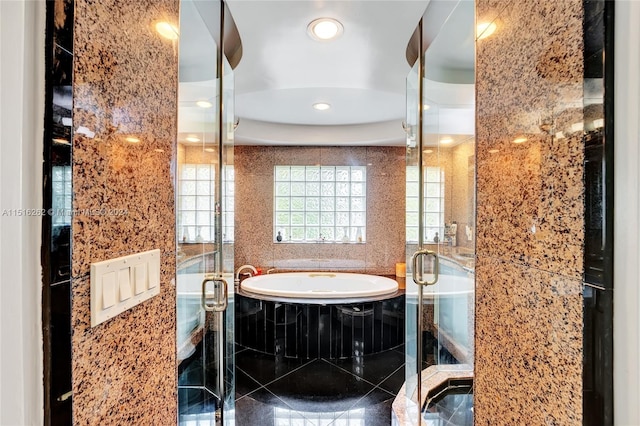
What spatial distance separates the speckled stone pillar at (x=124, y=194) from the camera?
61cm

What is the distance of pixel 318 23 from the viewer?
1.62 metres

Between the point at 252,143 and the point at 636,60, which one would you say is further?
the point at 252,143

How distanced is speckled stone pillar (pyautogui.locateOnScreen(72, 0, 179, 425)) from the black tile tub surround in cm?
202

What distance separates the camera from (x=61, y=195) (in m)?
0.54

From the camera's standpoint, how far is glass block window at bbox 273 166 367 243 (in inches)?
171

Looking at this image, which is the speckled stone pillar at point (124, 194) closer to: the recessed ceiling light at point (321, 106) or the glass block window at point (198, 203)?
the glass block window at point (198, 203)

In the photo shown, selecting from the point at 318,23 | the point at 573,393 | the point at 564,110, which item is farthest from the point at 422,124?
the point at 573,393

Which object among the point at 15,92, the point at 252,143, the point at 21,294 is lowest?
the point at 21,294

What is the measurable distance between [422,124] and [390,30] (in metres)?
0.58

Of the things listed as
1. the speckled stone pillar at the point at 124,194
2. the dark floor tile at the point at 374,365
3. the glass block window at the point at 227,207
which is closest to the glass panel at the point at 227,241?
the glass block window at the point at 227,207

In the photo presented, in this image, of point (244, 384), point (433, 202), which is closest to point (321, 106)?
point (433, 202)

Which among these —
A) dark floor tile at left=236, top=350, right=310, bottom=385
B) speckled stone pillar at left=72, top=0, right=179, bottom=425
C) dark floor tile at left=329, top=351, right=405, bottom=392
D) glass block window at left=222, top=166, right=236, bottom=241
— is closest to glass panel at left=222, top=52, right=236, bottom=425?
glass block window at left=222, top=166, right=236, bottom=241

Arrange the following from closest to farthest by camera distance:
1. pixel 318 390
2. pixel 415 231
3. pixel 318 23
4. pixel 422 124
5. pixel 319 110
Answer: pixel 318 23, pixel 422 124, pixel 415 231, pixel 318 390, pixel 319 110

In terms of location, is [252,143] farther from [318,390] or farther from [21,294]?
[21,294]
